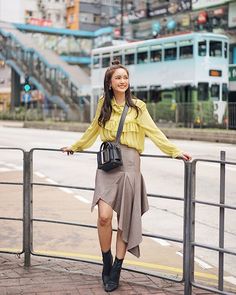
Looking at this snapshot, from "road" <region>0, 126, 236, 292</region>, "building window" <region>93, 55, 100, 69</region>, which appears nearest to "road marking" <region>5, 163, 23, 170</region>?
"road" <region>0, 126, 236, 292</region>

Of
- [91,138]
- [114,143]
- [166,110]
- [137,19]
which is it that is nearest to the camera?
[114,143]

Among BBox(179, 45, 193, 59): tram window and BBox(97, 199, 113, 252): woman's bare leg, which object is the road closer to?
BBox(97, 199, 113, 252): woman's bare leg

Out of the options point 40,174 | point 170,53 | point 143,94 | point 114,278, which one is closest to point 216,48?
point 170,53

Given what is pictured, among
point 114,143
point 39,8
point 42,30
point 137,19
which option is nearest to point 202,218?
point 114,143

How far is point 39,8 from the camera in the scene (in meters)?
79.4

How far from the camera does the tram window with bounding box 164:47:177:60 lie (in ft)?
92.9

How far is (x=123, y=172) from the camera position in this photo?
4.36 meters

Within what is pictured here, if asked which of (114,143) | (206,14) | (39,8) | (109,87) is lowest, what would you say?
(114,143)

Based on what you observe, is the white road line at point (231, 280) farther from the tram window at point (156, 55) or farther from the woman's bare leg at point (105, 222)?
the tram window at point (156, 55)

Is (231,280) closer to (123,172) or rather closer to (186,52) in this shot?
(123,172)

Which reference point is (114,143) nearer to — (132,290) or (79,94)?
(132,290)

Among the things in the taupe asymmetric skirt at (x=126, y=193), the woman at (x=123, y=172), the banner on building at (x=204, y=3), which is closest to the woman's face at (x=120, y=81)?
the woman at (x=123, y=172)

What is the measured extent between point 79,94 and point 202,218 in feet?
113

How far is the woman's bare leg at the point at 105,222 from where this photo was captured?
4.39 meters
